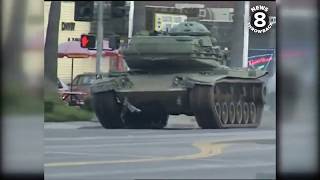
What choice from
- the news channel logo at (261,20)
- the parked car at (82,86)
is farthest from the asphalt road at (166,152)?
the news channel logo at (261,20)

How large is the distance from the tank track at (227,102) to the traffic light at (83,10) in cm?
83

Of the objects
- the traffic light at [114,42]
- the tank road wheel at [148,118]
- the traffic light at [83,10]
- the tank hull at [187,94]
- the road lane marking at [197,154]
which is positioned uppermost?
the traffic light at [83,10]

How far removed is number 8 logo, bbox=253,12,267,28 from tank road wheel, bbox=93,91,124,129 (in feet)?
3.42

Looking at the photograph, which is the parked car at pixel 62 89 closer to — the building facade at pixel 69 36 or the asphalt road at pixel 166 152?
the building facade at pixel 69 36

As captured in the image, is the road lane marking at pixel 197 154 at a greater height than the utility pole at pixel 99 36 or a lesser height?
lesser

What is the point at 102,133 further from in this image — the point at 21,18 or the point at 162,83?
the point at 21,18

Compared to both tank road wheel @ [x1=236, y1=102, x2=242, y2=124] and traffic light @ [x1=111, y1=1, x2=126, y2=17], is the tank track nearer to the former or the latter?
tank road wheel @ [x1=236, y1=102, x2=242, y2=124]

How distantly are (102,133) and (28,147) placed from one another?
0.51 m

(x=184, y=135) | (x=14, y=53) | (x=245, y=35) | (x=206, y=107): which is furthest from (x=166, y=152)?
(x=14, y=53)

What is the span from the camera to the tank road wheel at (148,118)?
154 inches

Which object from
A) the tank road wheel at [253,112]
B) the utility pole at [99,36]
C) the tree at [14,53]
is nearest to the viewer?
the utility pole at [99,36]

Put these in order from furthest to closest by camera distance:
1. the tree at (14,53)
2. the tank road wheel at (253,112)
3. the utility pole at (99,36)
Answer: the tree at (14,53) → the tank road wheel at (253,112) → the utility pole at (99,36)

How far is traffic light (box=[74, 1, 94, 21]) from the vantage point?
383 cm

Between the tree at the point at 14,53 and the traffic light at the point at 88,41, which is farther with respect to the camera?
the tree at the point at 14,53
